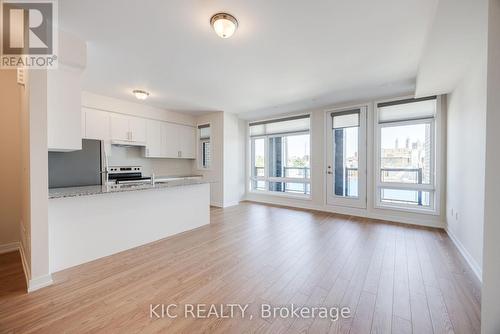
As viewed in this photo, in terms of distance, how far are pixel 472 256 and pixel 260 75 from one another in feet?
12.1

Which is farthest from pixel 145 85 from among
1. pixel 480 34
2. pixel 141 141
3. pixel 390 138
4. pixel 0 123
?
pixel 390 138

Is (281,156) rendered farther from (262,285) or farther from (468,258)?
(262,285)

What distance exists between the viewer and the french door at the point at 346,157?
4590mm

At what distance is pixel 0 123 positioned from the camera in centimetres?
286

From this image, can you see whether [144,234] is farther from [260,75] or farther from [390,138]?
[390,138]

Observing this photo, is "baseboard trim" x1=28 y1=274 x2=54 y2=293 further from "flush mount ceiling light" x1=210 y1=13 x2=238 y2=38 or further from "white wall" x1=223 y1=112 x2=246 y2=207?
"white wall" x1=223 y1=112 x2=246 y2=207

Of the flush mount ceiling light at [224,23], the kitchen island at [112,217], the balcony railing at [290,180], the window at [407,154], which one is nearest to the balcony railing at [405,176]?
the window at [407,154]

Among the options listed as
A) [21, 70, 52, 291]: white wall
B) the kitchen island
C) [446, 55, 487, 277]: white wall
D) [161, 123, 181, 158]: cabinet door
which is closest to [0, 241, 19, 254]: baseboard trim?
the kitchen island

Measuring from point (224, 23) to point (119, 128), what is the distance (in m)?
3.86

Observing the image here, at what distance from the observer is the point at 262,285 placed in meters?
2.02

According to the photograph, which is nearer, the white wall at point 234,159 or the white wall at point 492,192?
the white wall at point 492,192

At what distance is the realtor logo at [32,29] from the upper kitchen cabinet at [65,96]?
0.09m

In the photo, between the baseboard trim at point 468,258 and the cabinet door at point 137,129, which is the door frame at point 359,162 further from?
the cabinet door at point 137,129

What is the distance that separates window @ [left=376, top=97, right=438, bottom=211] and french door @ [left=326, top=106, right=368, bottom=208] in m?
0.33
